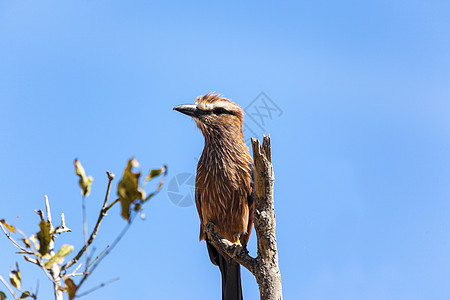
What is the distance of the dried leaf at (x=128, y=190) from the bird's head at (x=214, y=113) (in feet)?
10.5

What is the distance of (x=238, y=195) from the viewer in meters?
4.54

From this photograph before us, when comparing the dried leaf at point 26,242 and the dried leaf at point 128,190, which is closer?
the dried leaf at point 128,190

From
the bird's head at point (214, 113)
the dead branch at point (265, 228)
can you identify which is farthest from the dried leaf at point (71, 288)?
the bird's head at point (214, 113)

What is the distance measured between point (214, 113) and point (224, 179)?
73cm

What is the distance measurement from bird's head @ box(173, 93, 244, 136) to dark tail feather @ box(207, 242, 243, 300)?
1.19 m

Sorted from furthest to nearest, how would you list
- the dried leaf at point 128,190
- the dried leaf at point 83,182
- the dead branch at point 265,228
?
the dead branch at point 265,228 < the dried leaf at point 83,182 < the dried leaf at point 128,190

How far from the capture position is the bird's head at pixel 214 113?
191 inches

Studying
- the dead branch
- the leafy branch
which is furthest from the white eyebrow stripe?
the leafy branch

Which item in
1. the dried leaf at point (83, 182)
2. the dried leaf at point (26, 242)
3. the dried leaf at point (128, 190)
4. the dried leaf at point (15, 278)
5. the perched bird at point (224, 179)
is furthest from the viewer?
the perched bird at point (224, 179)

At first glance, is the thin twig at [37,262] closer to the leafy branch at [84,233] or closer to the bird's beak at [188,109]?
the leafy branch at [84,233]

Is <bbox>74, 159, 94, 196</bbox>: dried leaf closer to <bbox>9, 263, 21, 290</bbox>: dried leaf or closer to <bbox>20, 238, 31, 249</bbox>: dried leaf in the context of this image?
<bbox>20, 238, 31, 249</bbox>: dried leaf

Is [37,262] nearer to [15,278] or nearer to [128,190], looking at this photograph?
[15,278]

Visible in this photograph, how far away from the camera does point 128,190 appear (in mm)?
1642

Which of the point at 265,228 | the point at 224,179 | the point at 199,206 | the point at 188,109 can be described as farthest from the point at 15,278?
the point at 188,109
